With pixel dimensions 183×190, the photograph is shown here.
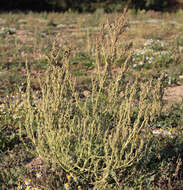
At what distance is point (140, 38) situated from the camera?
26.2 feet

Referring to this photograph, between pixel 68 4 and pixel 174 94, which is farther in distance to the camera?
pixel 68 4

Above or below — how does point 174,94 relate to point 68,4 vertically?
below

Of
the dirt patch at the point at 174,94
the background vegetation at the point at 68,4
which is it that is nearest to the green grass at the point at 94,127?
the dirt patch at the point at 174,94

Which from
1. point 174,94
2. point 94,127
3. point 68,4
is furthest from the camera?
point 68,4

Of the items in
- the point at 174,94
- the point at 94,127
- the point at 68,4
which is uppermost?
the point at 68,4

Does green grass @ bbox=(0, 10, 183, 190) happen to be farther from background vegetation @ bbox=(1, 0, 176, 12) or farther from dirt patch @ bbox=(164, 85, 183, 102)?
background vegetation @ bbox=(1, 0, 176, 12)

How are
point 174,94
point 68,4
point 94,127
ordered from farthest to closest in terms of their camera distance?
point 68,4 → point 174,94 → point 94,127

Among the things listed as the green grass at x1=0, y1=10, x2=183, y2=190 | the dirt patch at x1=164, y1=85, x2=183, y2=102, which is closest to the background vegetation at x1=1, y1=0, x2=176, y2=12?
the green grass at x1=0, y1=10, x2=183, y2=190

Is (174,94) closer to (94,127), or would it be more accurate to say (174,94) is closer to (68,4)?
(94,127)

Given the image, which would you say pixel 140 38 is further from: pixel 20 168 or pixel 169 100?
pixel 20 168

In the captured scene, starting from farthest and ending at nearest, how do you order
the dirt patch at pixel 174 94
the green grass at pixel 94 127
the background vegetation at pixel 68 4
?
the background vegetation at pixel 68 4 → the dirt patch at pixel 174 94 → the green grass at pixel 94 127

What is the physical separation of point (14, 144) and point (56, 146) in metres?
1.13

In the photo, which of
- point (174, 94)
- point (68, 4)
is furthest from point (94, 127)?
point (68, 4)

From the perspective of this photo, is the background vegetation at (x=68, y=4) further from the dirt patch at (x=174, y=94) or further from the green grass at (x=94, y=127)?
the dirt patch at (x=174, y=94)
